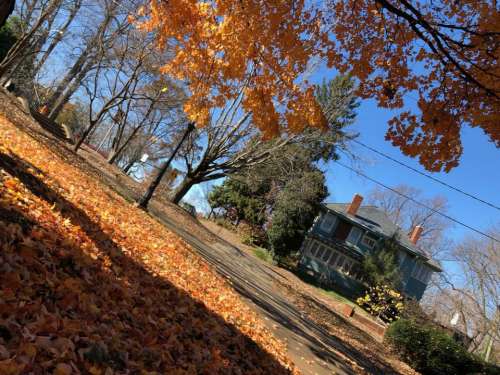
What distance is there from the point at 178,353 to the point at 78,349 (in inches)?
49.9

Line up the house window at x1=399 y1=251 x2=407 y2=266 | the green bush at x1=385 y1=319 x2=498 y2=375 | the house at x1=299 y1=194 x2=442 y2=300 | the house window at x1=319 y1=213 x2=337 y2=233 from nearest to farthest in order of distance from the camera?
the green bush at x1=385 y1=319 x2=498 y2=375 < the house at x1=299 y1=194 x2=442 y2=300 < the house window at x1=399 y1=251 x2=407 y2=266 < the house window at x1=319 y1=213 x2=337 y2=233

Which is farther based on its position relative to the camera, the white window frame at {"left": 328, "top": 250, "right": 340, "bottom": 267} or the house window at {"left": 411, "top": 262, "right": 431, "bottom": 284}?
the house window at {"left": 411, "top": 262, "right": 431, "bottom": 284}

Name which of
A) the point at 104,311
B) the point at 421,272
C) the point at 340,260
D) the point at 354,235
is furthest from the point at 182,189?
the point at 421,272

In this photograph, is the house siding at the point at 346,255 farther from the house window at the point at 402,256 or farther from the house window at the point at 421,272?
the house window at the point at 421,272

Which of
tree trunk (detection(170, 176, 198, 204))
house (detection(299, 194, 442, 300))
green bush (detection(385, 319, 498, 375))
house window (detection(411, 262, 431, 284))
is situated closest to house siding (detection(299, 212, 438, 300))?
house (detection(299, 194, 442, 300))

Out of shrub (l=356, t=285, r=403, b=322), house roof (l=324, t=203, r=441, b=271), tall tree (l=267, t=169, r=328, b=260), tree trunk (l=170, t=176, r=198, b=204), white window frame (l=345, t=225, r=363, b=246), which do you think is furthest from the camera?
white window frame (l=345, t=225, r=363, b=246)

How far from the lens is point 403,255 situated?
1415 inches

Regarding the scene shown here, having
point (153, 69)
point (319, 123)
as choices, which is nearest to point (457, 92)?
point (319, 123)

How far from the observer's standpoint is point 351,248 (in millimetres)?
34781

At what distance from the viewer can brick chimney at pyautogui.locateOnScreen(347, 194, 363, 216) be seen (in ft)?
119

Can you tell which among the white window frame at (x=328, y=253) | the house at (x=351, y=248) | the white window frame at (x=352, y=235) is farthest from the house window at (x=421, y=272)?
the white window frame at (x=328, y=253)

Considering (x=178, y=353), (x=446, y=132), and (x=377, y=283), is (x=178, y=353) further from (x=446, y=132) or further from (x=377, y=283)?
(x=377, y=283)

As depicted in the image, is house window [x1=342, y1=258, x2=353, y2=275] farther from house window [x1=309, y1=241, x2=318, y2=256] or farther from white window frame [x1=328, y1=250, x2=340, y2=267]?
house window [x1=309, y1=241, x2=318, y2=256]

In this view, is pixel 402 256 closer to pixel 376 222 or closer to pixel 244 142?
pixel 376 222
